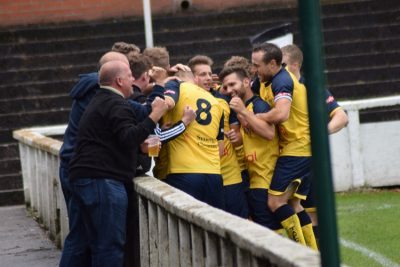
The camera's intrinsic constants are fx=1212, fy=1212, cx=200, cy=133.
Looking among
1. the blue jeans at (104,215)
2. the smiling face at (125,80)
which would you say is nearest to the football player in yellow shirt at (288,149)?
the smiling face at (125,80)

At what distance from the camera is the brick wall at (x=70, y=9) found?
21188 millimetres

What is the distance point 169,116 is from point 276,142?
1.08m

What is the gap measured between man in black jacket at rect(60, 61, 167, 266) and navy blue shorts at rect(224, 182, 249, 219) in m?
1.62

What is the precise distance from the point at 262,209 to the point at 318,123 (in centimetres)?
637

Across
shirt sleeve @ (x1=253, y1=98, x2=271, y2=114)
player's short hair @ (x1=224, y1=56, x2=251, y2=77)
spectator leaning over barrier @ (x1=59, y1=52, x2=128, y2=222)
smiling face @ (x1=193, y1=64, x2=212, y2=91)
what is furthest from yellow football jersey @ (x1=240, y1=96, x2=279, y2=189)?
spectator leaning over barrier @ (x1=59, y1=52, x2=128, y2=222)

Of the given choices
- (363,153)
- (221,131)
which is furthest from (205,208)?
(363,153)

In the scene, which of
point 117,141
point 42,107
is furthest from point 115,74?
point 42,107

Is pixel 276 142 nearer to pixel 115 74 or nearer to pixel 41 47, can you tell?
pixel 115 74

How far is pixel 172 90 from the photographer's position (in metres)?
8.78

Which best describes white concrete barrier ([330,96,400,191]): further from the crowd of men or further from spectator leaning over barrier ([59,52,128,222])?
spectator leaning over barrier ([59,52,128,222])

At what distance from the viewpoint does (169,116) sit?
892cm

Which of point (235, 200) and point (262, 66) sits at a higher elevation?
point (262, 66)

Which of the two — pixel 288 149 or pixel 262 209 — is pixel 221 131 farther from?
pixel 262 209

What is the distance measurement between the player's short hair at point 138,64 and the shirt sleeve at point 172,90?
0.26m
